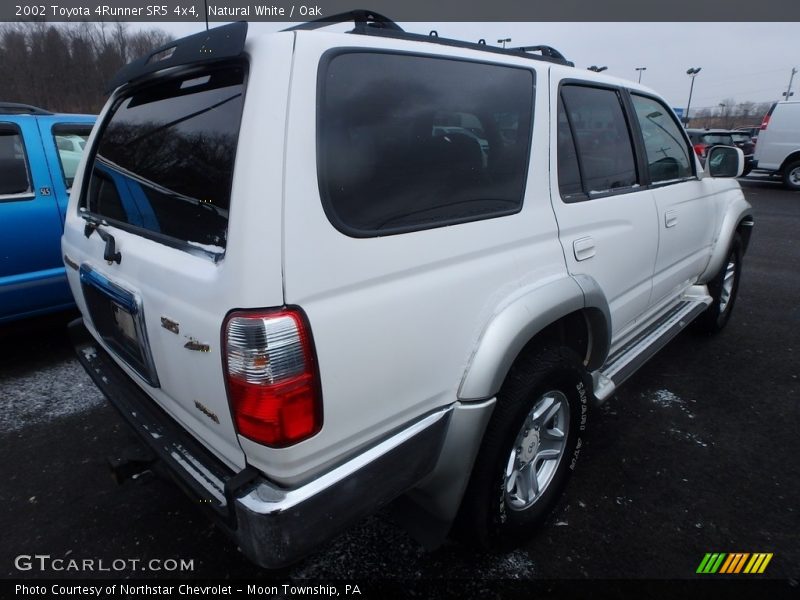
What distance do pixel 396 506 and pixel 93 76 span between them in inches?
1465

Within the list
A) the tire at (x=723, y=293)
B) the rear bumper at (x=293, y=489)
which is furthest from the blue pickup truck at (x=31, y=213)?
the tire at (x=723, y=293)

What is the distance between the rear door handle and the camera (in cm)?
205

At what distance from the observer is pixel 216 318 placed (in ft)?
4.24

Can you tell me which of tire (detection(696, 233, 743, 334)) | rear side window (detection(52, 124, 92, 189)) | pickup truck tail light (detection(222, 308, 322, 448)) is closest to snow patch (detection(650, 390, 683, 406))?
tire (detection(696, 233, 743, 334))

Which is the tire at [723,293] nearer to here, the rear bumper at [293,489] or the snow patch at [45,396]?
the rear bumper at [293,489]

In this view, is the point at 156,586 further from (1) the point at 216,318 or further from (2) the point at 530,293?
(2) the point at 530,293

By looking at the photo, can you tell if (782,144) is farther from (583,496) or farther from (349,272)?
(349,272)

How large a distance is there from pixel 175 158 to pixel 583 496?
7.44 ft

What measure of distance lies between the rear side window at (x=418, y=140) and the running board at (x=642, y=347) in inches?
43.8

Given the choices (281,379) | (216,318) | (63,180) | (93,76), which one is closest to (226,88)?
(216,318)

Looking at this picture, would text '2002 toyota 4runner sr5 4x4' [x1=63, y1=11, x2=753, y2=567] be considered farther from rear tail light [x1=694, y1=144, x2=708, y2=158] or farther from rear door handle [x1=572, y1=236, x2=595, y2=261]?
rear tail light [x1=694, y1=144, x2=708, y2=158]

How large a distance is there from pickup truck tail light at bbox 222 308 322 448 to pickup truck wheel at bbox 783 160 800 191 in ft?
51.1

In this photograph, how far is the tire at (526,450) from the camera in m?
1.81

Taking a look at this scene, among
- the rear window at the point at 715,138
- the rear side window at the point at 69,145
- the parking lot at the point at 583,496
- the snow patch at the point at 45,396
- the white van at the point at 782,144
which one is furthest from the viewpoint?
the rear window at the point at 715,138
